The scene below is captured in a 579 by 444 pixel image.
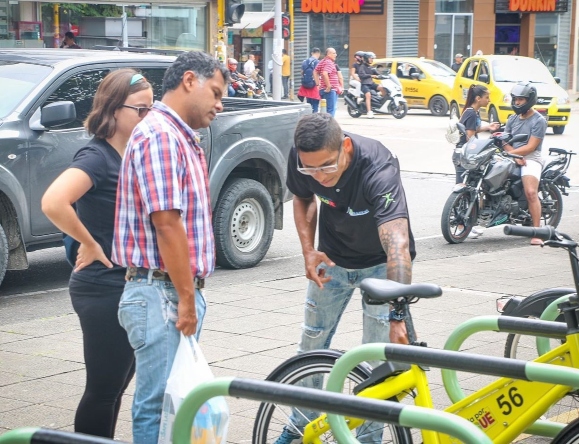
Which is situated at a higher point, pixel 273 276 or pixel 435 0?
pixel 435 0

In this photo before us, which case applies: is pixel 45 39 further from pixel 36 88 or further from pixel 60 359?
pixel 60 359

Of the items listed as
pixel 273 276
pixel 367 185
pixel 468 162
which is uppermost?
pixel 367 185

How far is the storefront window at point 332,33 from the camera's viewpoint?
39375mm

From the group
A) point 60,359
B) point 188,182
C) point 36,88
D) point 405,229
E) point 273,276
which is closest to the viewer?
point 188,182

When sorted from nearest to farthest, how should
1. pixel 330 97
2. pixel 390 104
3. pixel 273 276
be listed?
pixel 273 276
pixel 330 97
pixel 390 104

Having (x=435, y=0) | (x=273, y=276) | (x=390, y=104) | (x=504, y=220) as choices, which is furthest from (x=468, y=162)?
(x=435, y=0)

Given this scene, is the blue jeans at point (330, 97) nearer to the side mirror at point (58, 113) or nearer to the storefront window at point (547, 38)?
the side mirror at point (58, 113)

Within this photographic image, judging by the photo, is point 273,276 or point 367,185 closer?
point 367,185

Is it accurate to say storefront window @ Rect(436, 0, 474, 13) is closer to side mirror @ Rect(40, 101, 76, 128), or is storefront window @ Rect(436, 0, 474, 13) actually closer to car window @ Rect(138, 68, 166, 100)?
car window @ Rect(138, 68, 166, 100)

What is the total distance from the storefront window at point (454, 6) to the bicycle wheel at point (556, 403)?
36398 millimetres

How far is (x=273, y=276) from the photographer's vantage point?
9711mm

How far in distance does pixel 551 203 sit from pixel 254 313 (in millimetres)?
5337

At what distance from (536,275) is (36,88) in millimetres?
4655

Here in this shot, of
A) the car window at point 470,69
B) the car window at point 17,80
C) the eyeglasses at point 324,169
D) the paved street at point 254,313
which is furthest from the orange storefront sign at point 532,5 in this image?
the eyeglasses at point 324,169
